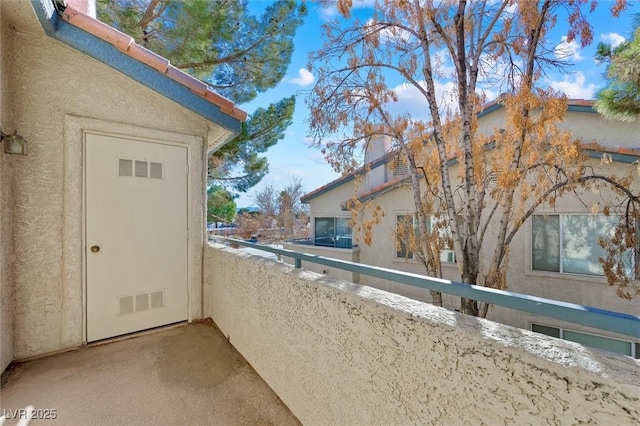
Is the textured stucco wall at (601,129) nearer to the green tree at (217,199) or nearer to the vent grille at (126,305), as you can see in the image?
the vent grille at (126,305)

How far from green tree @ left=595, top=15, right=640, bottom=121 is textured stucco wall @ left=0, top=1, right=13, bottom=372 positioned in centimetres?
954

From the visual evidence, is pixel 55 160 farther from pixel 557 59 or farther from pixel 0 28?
pixel 557 59

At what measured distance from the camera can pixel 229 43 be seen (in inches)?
345

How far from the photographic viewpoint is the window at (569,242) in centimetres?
630

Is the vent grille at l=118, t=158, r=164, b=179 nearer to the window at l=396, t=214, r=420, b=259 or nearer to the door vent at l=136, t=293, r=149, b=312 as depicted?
the door vent at l=136, t=293, r=149, b=312

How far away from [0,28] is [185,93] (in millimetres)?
1880

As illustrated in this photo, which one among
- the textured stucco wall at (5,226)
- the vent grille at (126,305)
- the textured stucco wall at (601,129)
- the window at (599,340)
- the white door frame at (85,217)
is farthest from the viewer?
the textured stucco wall at (601,129)

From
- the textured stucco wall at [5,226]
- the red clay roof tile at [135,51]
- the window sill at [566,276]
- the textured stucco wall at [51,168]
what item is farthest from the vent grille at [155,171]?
the window sill at [566,276]

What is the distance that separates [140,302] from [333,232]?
921cm

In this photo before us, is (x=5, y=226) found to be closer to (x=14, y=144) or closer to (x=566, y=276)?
(x=14, y=144)

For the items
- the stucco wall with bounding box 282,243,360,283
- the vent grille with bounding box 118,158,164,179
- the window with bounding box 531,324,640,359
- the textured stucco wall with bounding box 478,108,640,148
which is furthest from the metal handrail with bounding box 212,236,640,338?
the textured stucco wall with bounding box 478,108,640,148

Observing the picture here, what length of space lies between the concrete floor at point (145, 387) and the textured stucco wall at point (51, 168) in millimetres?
542

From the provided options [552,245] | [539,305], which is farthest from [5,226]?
[552,245]

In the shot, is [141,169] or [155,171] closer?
[141,169]
